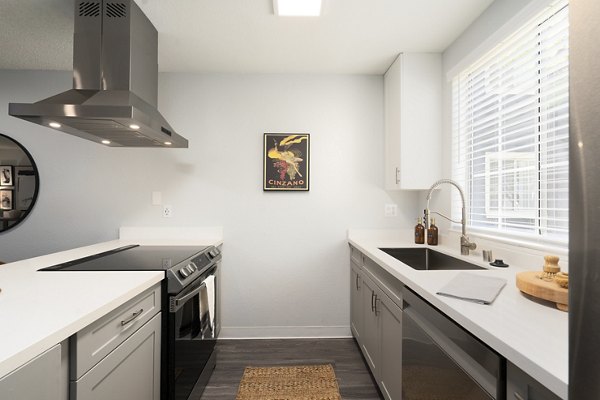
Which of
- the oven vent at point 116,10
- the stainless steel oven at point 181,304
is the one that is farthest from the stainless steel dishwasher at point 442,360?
the oven vent at point 116,10

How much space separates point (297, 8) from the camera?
68.9 inches

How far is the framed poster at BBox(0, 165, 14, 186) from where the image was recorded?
101 inches

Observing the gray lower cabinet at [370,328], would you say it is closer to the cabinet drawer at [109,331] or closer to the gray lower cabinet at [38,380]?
the cabinet drawer at [109,331]

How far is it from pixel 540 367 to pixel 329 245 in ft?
6.83

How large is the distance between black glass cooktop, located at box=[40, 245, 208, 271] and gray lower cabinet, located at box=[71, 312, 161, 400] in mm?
302

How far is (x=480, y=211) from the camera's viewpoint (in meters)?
1.95

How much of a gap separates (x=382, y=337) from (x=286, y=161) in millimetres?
1600

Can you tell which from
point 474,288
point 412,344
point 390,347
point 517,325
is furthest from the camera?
point 390,347

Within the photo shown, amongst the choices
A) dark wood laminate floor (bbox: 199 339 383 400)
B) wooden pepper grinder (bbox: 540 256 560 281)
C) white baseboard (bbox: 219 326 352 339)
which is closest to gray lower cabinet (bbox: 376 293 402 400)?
dark wood laminate floor (bbox: 199 339 383 400)

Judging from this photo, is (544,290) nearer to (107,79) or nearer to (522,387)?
(522,387)

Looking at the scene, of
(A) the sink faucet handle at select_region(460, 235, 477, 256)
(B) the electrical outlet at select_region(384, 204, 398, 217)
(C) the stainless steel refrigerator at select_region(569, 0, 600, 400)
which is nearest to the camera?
(C) the stainless steel refrigerator at select_region(569, 0, 600, 400)

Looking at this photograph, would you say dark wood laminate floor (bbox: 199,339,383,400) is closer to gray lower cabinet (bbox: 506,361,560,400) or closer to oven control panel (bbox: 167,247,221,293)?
oven control panel (bbox: 167,247,221,293)

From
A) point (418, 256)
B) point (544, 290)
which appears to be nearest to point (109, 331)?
point (544, 290)

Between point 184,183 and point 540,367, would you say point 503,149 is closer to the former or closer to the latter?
point 540,367
